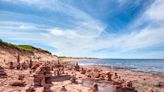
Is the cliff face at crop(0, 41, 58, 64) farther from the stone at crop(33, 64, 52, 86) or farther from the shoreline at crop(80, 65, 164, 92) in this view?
the stone at crop(33, 64, 52, 86)

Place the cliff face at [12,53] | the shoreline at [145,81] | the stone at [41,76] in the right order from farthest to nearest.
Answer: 1. the cliff face at [12,53]
2. the shoreline at [145,81]
3. the stone at [41,76]

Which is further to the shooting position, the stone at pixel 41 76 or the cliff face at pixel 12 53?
the cliff face at pixel 12 53

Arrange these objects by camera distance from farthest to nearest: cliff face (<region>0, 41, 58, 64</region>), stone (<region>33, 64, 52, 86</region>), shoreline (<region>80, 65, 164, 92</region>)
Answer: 1. cliff face (<region>0, 41, 58, 64</region>)
2. shoreline (<region>80, 65, 164, 92</region>)
3. stone (<region>33, 64, 52, 86</region>)

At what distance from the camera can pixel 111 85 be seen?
68.4 feet

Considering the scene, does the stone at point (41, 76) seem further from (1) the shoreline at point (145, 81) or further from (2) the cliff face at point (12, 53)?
(2) the cliff face at point (12, 53)

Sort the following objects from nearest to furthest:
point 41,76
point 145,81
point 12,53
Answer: point 41,76 < point 145,81 < point 12,53

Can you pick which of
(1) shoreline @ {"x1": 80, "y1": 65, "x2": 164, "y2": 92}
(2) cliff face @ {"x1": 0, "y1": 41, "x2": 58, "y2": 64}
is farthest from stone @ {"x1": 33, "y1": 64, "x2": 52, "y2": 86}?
(2) cliff face @ {"x1": 0, "y1": 41, "x2": 58, "y2": 64}

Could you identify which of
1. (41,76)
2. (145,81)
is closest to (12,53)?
(145,81)

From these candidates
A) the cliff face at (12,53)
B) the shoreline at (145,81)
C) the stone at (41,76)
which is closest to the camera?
the stone at (41,76)

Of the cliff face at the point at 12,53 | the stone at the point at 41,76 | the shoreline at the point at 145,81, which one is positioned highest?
the cliff face at the point at 12,53

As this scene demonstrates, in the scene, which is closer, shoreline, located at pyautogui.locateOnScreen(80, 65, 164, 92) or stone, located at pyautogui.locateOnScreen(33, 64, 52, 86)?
stone, located at pyautogui.locateOnScreen(33, 64, 52, 86)

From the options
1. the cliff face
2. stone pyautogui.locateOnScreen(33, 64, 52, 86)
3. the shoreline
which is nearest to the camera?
stone pyautogui.locateOnScreen(33, 64, 52, 86)

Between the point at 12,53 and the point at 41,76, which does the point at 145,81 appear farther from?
the point at 12,53

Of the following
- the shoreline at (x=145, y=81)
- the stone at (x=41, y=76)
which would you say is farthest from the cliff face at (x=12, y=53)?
the stone at (x=41, y=76)
